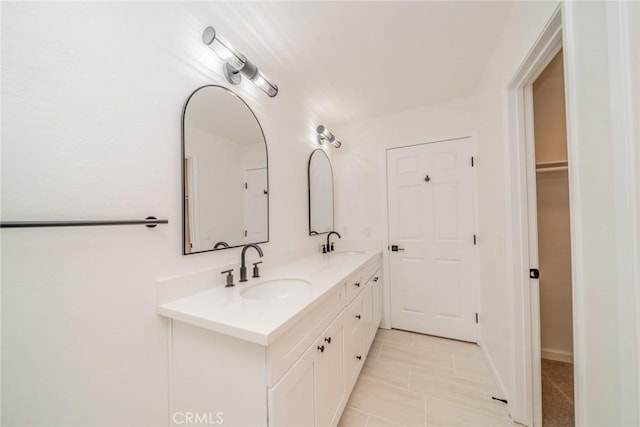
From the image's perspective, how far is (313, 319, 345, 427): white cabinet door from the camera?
101 centimetres

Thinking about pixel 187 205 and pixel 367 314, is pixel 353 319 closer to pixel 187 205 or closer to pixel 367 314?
pixel 367 314

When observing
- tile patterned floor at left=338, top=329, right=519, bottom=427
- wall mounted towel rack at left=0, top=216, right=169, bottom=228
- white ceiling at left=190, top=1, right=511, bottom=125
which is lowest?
tile patterned floor at left=338, top=329, right=519, bottom=427

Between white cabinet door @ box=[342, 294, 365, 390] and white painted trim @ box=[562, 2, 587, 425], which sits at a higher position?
white painted trim @ box=[562, 2, 587, 425]

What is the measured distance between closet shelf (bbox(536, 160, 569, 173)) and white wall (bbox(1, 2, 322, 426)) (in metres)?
2.55

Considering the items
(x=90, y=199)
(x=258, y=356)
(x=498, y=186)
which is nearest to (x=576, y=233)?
(x=498, y=186)

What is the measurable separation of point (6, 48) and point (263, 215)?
1.17 meters

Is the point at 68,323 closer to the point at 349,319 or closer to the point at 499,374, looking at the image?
the point at 349,319

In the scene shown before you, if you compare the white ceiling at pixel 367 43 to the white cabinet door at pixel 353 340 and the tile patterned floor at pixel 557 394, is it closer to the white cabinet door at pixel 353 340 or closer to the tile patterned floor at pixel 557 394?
the white cabinet door at pixel 353 340

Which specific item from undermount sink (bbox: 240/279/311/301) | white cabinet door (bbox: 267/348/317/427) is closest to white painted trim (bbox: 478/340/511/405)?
white cabinet door (bbox: 267/348/317/427)

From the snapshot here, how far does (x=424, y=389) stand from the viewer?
154cm

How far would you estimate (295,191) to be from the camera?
1952mm

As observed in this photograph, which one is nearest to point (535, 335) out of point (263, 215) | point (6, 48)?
point (263, 215)

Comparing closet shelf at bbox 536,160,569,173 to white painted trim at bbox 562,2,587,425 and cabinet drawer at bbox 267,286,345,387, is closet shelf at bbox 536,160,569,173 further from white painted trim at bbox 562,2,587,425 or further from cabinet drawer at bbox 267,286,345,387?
cabinet drawer at bbox 267,286,345,387

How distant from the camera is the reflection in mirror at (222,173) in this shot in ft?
3.54
